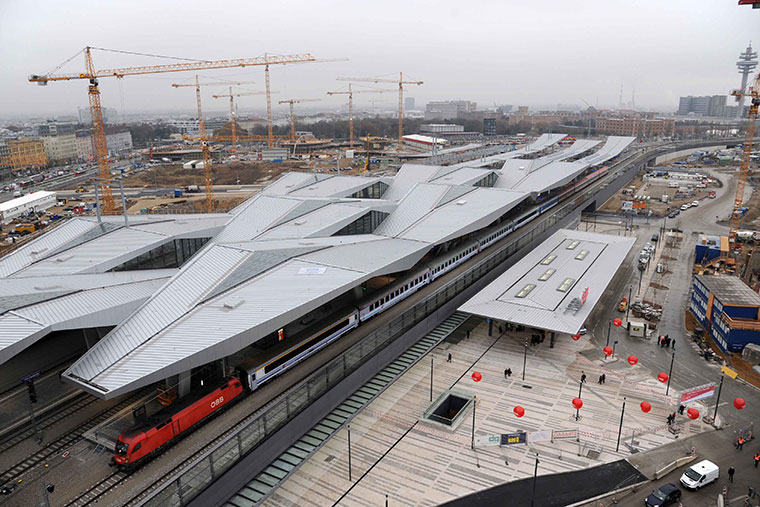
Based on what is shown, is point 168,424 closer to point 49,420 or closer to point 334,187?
point 49,420

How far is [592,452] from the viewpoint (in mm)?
25625

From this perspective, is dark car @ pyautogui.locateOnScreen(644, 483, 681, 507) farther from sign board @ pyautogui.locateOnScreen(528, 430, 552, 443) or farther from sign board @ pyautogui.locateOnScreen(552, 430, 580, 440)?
sign board @ pyautogui.locateOnScreen(528, 430, 552, 443)

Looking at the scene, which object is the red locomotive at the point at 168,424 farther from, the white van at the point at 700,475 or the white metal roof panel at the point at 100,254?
the white van at the point at 700,475

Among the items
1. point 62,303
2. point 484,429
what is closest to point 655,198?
point 484,429

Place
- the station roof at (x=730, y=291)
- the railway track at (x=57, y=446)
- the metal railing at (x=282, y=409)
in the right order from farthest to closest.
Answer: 1. the station roof at (x=730, y=291)
2. the railway track at (x=57, y=446)
3. the metal railing at (x=282, y=409)

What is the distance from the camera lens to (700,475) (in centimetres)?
2309

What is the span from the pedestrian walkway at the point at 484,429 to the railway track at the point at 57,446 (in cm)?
903

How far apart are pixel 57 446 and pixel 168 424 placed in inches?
226

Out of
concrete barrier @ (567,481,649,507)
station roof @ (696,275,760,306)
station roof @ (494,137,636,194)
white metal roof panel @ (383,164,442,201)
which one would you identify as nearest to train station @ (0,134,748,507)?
concrete barrier @ (567,481,649,507)

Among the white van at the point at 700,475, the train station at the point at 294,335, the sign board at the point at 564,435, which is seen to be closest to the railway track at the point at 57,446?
the train station at the point at 294,335

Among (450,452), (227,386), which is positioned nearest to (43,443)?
(227,386)

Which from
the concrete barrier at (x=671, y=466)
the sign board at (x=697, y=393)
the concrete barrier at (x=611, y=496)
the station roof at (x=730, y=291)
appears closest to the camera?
Result: the concrete barrier at (x=611, y=496)

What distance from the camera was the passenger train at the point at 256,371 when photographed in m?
20.2

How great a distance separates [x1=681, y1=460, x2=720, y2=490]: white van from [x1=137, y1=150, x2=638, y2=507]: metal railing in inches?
650
